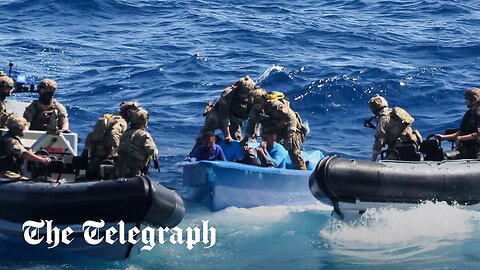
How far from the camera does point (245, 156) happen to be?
15.5 m

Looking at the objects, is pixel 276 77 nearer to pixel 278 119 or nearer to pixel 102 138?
pixel 278 119

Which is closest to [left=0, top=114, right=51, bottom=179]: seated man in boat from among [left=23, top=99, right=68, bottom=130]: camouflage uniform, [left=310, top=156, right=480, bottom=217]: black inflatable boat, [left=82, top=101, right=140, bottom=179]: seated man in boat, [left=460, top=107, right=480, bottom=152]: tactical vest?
[left=82, top=101, right=140, bottom=179]: seated man in boat

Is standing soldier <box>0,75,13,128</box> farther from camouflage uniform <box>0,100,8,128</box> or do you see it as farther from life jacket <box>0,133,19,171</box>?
life jacket <box>0,133,19,171</box>

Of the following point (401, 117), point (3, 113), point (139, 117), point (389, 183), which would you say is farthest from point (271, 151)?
point (3, 113)

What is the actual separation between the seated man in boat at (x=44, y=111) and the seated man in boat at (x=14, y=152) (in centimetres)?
147

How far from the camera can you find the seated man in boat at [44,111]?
14523 millimetres

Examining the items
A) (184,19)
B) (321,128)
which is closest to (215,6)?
(184,19)

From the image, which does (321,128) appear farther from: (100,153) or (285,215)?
(100,153)

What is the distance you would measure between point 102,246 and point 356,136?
28.7 feet

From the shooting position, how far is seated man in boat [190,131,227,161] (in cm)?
1550

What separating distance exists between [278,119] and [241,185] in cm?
112

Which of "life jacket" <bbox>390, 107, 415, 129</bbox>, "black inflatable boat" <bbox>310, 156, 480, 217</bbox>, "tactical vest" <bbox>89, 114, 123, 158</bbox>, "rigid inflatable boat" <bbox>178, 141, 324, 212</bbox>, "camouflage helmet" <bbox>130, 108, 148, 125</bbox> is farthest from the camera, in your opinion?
"life jacket" <bbox>390, 107, 415, 129</bbox>

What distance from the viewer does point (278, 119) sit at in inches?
614

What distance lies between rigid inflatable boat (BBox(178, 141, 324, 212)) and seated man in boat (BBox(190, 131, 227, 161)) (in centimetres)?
30
